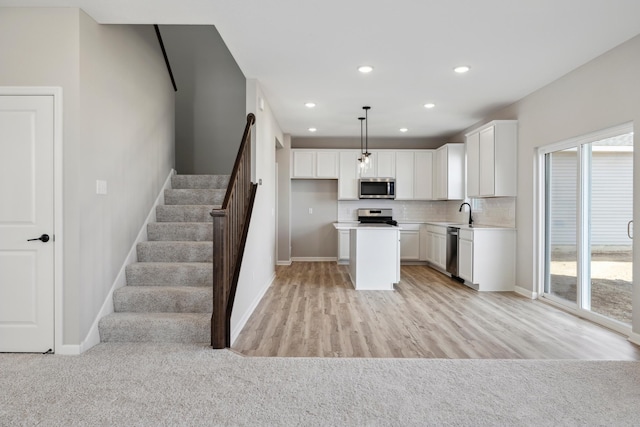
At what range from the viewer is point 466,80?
4.47 metres

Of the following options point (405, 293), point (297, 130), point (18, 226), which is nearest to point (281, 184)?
point (297, 130)

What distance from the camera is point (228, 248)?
10.5ft

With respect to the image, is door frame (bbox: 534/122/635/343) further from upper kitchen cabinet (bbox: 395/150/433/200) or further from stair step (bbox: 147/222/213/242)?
stair step (bbox: 147/222/213/242)

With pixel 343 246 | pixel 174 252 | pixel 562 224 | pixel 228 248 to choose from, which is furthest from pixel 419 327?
pixel 343 246

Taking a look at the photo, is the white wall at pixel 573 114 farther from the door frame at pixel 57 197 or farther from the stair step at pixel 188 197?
the door frame at pixel 57 197

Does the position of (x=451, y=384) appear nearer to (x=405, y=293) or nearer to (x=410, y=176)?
(x=405, y=293)

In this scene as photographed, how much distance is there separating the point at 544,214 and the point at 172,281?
178 inches

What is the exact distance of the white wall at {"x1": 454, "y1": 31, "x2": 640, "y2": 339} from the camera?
3346 mm

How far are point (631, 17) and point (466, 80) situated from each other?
5.44ft

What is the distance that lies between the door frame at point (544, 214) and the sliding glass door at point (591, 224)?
0.01 meters

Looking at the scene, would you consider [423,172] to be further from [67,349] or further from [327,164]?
[67,349]

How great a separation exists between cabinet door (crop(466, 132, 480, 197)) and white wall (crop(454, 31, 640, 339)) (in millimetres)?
476

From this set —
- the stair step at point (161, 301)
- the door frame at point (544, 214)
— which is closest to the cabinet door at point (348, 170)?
the door frame at point (544, 214)

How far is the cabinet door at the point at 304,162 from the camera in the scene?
7887mm
